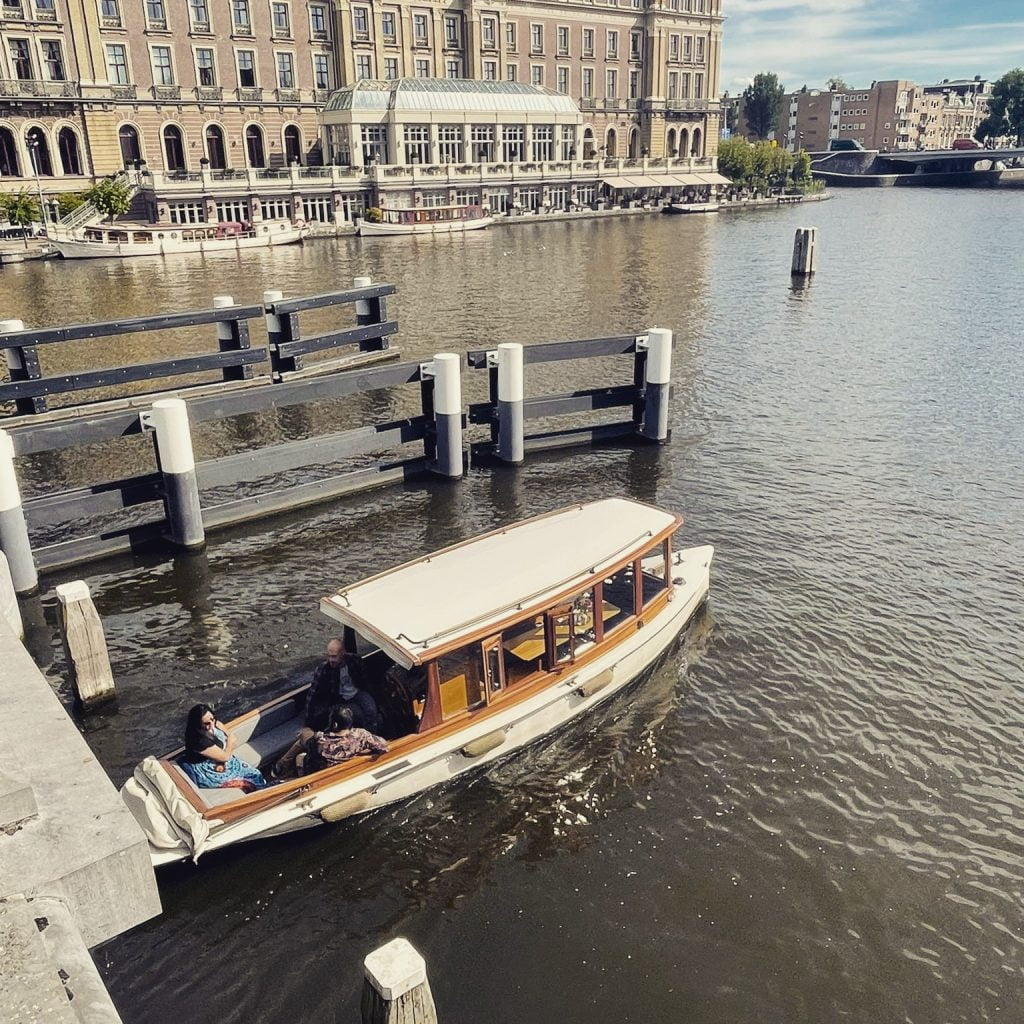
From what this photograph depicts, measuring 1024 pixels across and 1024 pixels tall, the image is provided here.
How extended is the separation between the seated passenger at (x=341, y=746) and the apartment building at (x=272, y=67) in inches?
2919

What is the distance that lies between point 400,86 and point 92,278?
44925mm

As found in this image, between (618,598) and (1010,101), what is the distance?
8512 inches

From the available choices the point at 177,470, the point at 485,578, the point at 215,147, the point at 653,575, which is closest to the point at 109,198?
the point at 215,147


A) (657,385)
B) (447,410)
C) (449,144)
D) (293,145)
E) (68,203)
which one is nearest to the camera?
(447,410)

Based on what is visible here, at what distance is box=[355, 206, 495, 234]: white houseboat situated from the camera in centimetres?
7475

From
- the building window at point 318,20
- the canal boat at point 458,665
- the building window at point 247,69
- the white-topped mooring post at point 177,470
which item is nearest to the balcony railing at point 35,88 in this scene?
the building window at point 247,69

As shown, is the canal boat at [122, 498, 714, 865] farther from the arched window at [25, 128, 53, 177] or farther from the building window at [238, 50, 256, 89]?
the building window at [238, 50, 256, 89]

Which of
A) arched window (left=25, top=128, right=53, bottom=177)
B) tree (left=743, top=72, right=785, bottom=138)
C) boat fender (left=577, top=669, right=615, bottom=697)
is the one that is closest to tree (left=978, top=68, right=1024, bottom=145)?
tree (left=743, top=72, right=785, bottom=138)

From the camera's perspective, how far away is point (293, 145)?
87625mm

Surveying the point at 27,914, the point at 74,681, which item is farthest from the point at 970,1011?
the point at 74,681

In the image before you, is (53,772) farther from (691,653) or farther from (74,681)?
(691,653)

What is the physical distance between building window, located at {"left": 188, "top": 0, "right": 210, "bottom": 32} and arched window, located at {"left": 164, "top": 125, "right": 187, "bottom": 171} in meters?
8.75

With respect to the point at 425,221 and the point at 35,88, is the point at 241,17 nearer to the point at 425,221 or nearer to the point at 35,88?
the point at 35,88

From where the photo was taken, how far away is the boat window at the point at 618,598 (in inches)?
512
